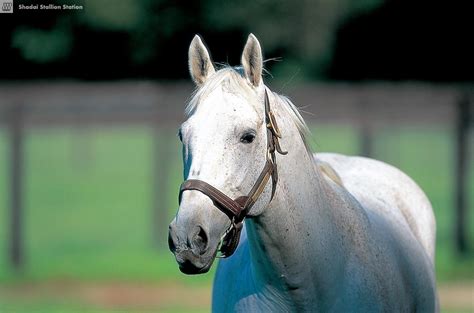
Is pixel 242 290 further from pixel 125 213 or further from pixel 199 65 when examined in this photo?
pixel 125 213

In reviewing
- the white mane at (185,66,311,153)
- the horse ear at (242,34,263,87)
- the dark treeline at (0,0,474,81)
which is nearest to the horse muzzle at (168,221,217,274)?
the white mane at (185,66,311,153)

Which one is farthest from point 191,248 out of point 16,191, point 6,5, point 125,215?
point 125,215

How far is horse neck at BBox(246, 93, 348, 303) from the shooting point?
12.8ft

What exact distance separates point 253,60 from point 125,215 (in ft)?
42.0

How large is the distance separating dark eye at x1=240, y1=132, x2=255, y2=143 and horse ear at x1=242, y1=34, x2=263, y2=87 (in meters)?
0.25

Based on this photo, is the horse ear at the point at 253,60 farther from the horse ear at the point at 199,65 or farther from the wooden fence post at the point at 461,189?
the wooden fence post at the point at 461,189

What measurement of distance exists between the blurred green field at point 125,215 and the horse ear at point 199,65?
23.2ft

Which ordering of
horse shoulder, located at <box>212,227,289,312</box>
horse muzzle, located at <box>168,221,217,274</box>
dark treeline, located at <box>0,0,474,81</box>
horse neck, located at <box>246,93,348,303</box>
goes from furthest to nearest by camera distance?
dark treeline, located at <box>0,0,474,81</box>, horse shoulder, located at <box>212,227,289,312</box>, horse neck, located at <box>246,93,348,303</box>, horse muzzle, located at <box>168,221,217,274</box>

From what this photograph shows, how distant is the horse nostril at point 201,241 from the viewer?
3.48m

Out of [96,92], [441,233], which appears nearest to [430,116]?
[441,233]

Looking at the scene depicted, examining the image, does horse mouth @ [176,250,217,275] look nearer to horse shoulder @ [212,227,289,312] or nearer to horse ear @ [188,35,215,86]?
horse shoulder @ [212,227,289,312]

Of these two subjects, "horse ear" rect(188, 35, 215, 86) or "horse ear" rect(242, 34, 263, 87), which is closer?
"horse ear" rect(242, 34, 263, 87)

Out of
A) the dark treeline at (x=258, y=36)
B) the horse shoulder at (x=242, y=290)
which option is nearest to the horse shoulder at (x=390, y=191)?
the horse shoulder at (x=242, y=290)

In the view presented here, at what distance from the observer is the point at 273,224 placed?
3.87 metres
